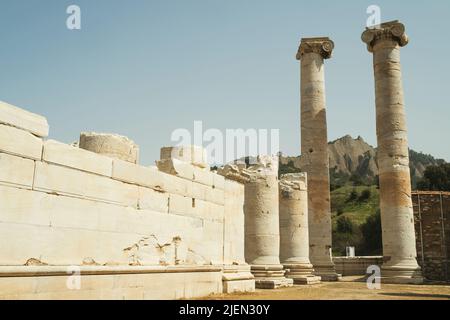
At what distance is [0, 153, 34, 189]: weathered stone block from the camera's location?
6578 mm

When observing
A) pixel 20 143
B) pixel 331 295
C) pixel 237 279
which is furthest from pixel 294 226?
pixel 20 143

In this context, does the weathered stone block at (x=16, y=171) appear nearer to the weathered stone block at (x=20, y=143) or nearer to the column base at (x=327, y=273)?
the weathered stone block at (x=20, y=143)

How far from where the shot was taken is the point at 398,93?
71.8 feet

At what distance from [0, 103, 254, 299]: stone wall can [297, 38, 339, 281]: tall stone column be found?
11172 millimetres

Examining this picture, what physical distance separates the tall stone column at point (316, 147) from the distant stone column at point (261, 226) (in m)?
8.18

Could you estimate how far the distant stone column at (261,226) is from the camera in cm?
1369

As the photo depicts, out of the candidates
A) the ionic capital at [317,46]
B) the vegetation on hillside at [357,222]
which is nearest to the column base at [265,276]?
the ionic capital at [317,46]

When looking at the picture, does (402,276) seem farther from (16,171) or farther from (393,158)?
(16,171)

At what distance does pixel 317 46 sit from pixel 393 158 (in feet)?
23.6

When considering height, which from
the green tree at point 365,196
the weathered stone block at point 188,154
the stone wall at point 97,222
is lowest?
the stone wall at point 97,222

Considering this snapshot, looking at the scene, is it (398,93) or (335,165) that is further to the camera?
(335,165)
